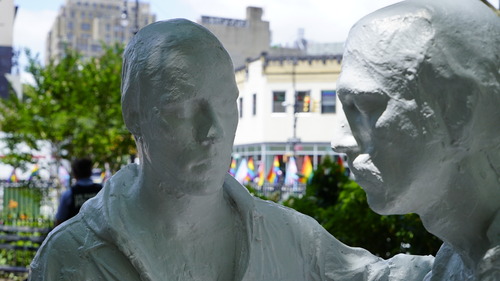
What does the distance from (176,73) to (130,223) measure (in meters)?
0.41

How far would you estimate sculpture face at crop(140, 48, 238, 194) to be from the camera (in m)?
1.48

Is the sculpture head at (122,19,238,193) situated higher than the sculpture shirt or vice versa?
the sculpture head at (122,19,238,193)

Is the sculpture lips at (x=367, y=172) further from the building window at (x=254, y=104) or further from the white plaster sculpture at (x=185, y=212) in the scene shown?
the building window at (x=254, y=104)

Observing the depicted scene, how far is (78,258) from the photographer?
5.25ft

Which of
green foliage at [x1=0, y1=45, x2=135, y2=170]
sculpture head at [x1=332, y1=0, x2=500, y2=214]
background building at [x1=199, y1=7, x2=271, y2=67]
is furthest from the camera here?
background building at [x1=199, y1=7, x2=271, y2=67]

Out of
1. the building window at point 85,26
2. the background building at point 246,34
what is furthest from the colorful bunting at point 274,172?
the building window at point 85,26

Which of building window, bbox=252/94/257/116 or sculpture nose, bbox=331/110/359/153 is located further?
building window, bbox=252/94/257/116

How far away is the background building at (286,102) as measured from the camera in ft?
67.1

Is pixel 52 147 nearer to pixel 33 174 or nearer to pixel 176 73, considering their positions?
pixel 33 174

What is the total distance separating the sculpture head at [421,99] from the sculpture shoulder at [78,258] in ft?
2.31

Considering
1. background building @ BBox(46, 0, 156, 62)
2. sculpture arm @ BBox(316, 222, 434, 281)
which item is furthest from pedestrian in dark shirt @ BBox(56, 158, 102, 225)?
background building @ BBox(46, 0, 156, 62)

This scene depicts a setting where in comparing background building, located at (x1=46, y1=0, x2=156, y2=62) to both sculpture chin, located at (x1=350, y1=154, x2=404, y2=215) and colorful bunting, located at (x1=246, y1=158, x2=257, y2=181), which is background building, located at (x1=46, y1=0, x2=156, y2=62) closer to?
colorful bunting, located at (x1=246, y1=158, x2=257, y2=181)

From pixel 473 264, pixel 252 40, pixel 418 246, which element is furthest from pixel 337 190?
pixel 252 40

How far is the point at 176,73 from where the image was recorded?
1.48 meters
